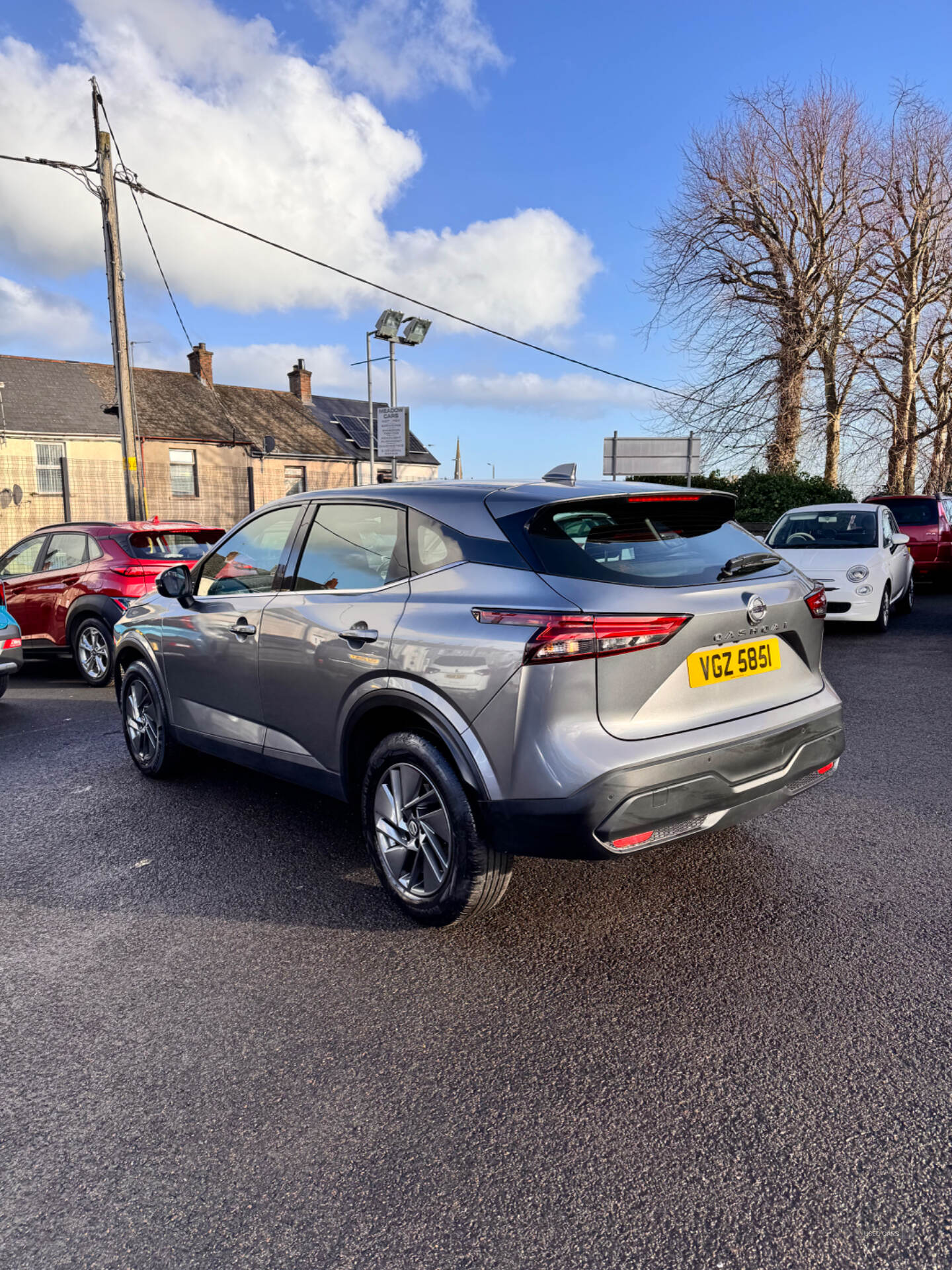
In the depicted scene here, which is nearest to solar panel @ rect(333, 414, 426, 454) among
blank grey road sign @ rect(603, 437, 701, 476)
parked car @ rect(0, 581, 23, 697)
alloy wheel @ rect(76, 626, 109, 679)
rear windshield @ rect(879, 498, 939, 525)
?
blank grey road sign @ rect(603, 437, 701, 476)

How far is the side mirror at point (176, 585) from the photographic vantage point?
4.76 metres

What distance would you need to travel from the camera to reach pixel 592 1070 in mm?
2549

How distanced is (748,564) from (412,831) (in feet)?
5.50

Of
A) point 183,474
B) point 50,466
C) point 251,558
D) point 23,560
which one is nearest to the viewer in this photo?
point 251,558

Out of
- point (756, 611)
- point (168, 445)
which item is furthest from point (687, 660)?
point (168, 445)

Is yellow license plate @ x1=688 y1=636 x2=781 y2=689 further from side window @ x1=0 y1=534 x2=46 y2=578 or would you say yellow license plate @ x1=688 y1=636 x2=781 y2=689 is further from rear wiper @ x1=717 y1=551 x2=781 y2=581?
side window @ x1=0 y1=534 x2=46 y2=578

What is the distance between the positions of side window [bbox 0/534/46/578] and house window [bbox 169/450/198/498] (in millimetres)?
23178

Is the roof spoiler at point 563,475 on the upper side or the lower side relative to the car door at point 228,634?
upper

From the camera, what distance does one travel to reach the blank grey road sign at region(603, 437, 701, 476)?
79.5 feet

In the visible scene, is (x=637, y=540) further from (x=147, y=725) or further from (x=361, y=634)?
(x=147, y=725)

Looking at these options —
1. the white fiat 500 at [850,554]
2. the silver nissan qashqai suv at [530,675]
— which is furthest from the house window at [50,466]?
the silver nissan qashqai suv at [530,675]

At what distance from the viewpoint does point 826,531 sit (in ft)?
37.2

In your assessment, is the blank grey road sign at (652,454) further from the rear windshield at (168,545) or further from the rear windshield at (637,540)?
the rear windshield at (637,540)

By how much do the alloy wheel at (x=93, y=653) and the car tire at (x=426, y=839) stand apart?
619cm
